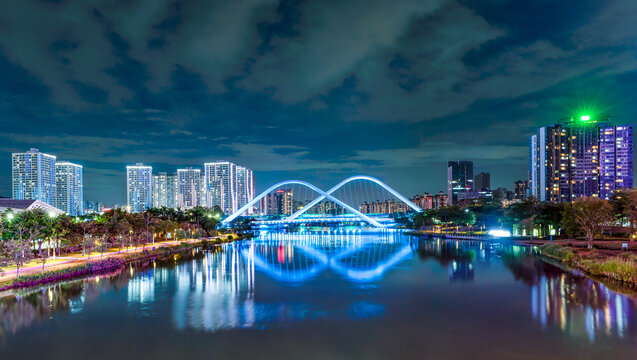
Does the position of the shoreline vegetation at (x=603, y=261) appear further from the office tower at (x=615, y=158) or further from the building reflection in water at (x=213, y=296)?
the office tower at (x=615, y=158)

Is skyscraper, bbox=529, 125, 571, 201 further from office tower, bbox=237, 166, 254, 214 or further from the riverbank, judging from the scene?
office tower, bbox=237, 166, 254, 214

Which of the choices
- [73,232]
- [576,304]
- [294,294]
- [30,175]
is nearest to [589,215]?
[576,304]

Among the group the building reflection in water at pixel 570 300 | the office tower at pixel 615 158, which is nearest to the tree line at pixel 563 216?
the building reflection in water at pixel 570 300

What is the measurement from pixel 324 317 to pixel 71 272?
1661 cm

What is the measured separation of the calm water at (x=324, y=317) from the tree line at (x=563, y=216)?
12.0 m

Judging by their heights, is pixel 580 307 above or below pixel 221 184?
below

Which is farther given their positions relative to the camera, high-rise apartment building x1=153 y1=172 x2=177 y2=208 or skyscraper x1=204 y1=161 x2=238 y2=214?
high-rise apartment building x1=153 y1=172 x2=177 y2=208

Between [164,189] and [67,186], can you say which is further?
[164,189]

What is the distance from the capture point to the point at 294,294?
60.1 feet

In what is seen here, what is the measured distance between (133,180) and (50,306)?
530 ft

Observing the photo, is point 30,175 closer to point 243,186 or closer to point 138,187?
point 138,187

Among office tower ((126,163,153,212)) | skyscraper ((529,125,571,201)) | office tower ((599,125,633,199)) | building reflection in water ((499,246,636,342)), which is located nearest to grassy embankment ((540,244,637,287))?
building reflection in water ((499,246,636,342))

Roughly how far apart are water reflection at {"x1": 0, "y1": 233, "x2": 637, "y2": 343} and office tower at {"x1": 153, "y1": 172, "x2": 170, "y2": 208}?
498 feet

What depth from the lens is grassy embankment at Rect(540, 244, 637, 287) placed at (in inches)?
762
